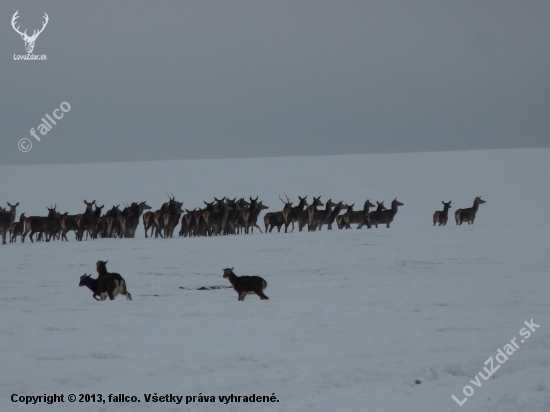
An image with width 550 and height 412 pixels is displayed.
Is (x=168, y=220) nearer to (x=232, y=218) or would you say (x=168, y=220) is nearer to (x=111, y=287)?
(x=232, y=218)

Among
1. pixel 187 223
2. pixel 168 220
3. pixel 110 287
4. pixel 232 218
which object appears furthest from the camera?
pixel 232 218

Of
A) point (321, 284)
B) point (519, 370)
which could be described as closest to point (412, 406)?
point (519, 370)

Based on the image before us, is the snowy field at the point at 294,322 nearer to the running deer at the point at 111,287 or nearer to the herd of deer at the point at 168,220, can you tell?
the running deer at the point at 111,287

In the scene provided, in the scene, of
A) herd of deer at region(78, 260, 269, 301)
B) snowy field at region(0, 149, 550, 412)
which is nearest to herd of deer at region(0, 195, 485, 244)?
snowy field at region(0, 149, 550, 412)

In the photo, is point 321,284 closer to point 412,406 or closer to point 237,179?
point 412,406

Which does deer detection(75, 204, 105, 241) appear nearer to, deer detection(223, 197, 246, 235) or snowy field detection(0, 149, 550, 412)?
snowy field detection(0, 149, 550, 412)

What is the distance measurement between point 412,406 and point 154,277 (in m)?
7.54

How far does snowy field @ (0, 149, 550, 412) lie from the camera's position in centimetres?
566

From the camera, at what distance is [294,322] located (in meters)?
8.11

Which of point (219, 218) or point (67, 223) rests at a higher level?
point (219, 218)

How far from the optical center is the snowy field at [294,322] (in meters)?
5.66

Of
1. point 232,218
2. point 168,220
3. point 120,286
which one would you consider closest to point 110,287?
point 120,286

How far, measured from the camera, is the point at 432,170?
4650 cm

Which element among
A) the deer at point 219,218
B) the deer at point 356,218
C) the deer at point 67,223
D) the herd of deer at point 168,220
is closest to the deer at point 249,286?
the herd of deer at point 168,220
